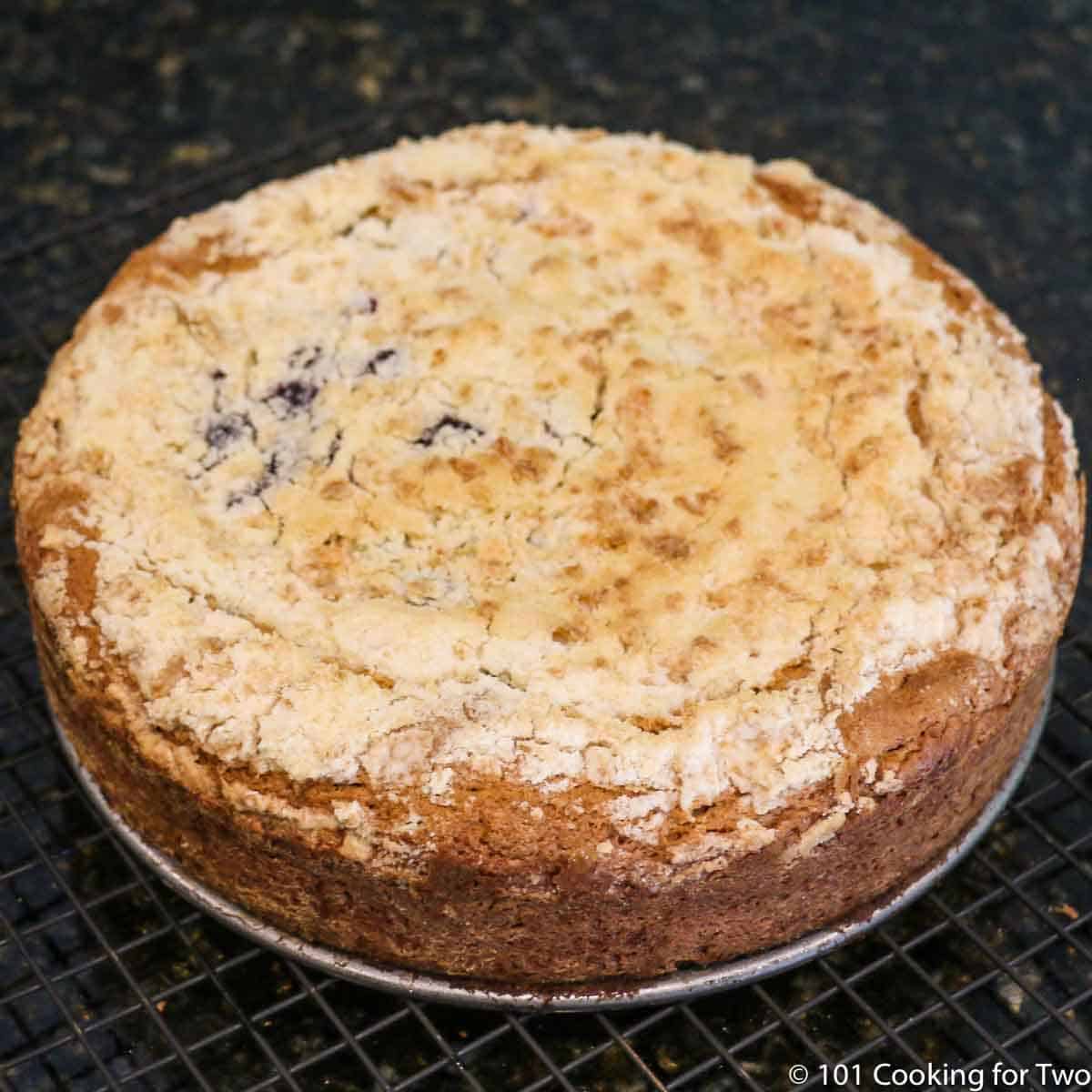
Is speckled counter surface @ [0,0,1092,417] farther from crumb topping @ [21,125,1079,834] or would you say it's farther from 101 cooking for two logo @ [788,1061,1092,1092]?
101 cooking for two logo @ [788,1061,1092,1092]

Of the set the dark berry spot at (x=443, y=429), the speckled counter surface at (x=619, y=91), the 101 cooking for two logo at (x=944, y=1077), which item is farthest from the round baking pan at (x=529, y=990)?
the speckled counter surface at (x=619, y=91)

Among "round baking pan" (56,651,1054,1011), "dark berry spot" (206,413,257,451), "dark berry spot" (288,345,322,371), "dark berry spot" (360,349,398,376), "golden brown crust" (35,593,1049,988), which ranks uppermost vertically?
"dark berry spot" (360,349,398,376)

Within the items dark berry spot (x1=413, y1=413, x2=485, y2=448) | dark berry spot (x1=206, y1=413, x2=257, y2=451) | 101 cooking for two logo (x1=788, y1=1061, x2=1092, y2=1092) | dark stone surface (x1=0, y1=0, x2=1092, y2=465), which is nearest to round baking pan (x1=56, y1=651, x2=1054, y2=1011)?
101 cooking for two logo (x1=788, y1=1061, x2=1092, y2=1092)

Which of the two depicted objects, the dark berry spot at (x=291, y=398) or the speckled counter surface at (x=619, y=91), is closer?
the dark berry spot at (x=291, y=398)

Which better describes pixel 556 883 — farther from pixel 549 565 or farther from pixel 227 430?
pixel 227 430

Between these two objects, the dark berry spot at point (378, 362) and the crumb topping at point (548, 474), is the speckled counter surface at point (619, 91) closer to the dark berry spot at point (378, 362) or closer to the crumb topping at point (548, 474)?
the crumb topping at point (548, 474)

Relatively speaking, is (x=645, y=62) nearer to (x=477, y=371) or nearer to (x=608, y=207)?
(x=608, y=207)

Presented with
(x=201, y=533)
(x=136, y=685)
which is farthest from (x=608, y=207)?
(x=136, y=685)
